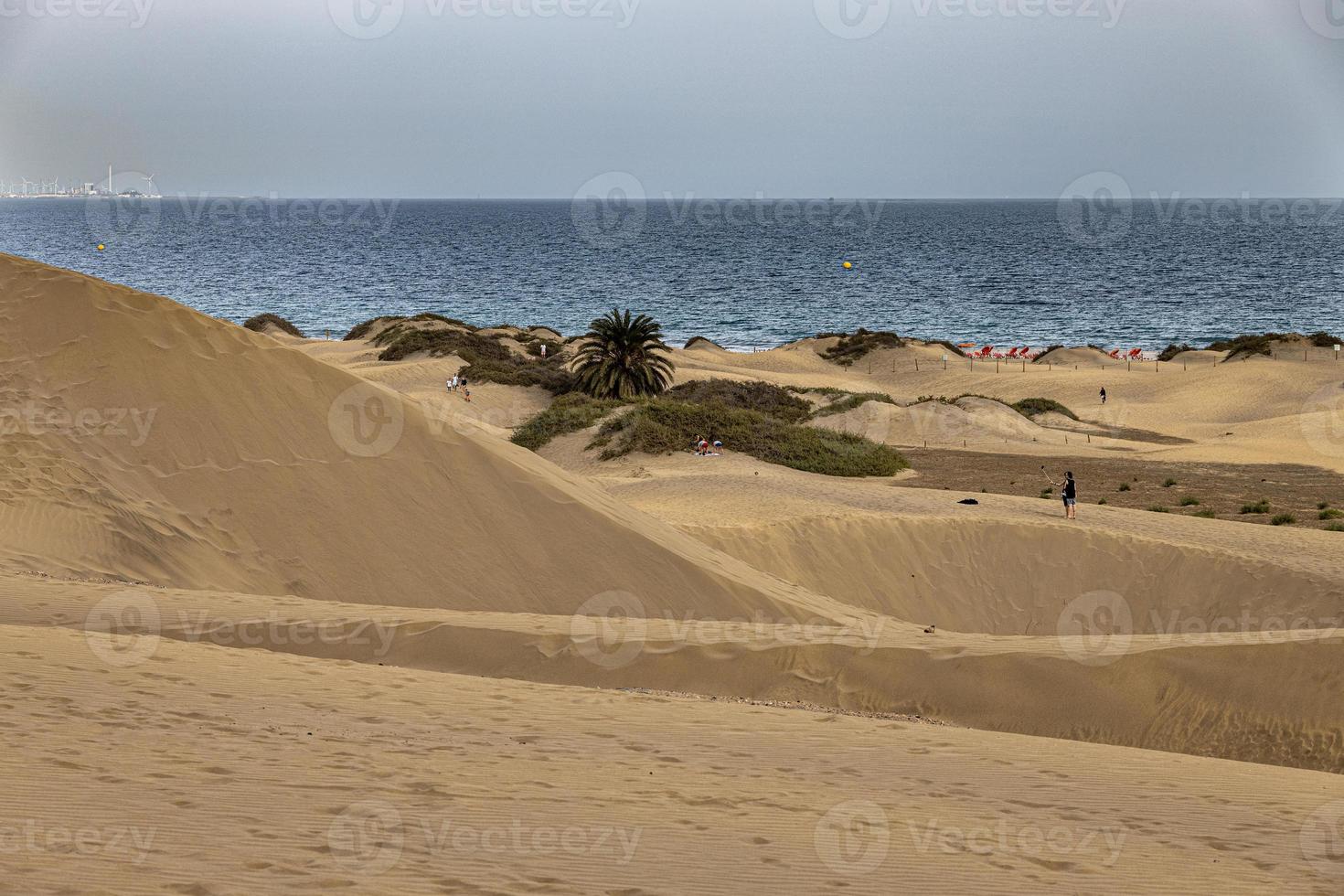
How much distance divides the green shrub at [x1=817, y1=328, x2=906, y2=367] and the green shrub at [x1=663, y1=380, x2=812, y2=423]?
17268 millimetres

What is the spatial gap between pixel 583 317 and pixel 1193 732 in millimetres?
68993

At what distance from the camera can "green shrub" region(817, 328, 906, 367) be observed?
55.2 meters

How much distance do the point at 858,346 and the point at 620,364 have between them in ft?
74.6

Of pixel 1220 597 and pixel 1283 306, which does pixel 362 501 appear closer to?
pixel 1220 597

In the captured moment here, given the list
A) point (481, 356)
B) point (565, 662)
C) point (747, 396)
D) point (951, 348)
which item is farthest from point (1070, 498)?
point (951, 348)

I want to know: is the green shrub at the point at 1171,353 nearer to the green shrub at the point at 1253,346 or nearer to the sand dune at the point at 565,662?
the green shrub at the point at 1253,346

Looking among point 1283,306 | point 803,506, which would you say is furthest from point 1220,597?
point 1283,306

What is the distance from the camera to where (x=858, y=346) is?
5638 cm

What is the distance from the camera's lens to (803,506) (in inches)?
891

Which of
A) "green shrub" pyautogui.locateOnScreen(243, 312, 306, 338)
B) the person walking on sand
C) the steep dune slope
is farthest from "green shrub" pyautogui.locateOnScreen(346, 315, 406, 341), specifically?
the person walking on sand

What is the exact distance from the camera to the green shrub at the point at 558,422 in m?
30.5

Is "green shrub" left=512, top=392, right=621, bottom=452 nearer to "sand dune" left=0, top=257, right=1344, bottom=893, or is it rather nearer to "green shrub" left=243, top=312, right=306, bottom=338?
"sand dune" left=0, top=257, right=1344, bottom=893

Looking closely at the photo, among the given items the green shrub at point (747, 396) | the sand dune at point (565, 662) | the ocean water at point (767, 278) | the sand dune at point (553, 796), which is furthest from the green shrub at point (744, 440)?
the ocean water at point (767, 278)

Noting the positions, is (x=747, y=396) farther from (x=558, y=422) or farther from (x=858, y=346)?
(x=858, y=346)
